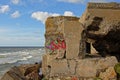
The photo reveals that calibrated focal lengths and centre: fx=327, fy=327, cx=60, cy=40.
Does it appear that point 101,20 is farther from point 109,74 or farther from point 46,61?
point 46,61

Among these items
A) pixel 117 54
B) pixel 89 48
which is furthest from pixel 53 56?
pixel 89 48

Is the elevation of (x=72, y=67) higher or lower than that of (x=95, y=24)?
lower

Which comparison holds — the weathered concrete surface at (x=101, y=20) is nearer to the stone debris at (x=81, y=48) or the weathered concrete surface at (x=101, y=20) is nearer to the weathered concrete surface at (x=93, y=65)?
the stone debris at (x=81, y=48)

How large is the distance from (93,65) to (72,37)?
41.1 inches

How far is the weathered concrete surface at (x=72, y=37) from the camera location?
9766 mm

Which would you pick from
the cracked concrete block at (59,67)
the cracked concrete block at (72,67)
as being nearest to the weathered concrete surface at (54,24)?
the cracked concrete block at (59,67)

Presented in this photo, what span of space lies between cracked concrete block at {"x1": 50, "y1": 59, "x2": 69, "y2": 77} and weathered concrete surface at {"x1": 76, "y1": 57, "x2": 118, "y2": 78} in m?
0.37

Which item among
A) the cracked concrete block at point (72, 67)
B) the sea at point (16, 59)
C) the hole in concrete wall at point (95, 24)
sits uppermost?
the hole in concrete wall at point (95, 24)

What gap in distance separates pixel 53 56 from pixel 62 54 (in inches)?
14.7

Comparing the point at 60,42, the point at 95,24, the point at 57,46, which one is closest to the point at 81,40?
the point at 95,24

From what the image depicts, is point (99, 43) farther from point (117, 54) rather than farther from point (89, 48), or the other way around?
point (89, 48)

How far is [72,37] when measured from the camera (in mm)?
9812

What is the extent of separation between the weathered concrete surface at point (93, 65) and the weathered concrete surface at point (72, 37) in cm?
37

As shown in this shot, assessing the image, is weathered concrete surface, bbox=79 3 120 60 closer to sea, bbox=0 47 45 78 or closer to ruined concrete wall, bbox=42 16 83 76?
ruined concrete wall, bbox=42 16 83 76
